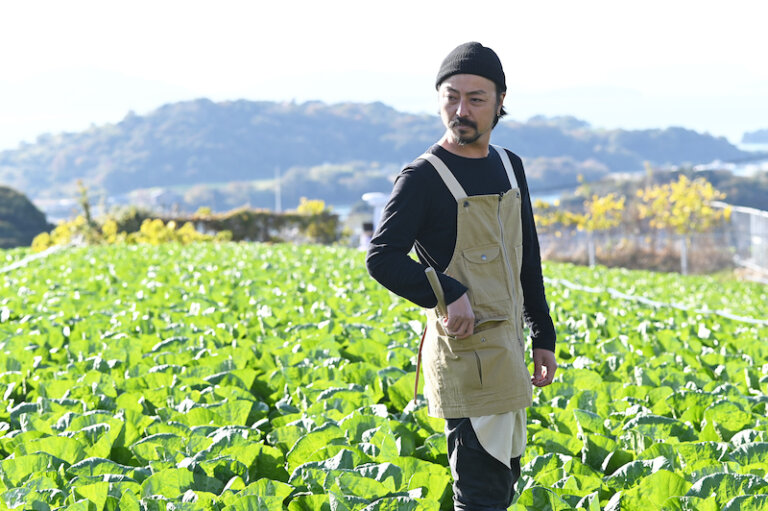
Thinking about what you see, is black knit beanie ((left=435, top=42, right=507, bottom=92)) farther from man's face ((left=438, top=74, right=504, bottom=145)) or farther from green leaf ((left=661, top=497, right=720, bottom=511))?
green leaf ((left=661, top=497, right=720, bottom=511))

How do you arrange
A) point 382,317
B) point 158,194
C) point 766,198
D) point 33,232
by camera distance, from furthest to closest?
point 766,198, point 33,232, point 158,194, point 382,317

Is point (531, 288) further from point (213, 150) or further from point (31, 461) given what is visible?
point (213, 150)

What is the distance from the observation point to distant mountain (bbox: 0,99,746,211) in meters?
170

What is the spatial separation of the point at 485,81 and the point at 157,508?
155 centimetres

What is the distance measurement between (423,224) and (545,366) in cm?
69

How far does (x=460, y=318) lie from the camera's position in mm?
2297

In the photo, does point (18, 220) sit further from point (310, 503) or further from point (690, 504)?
point (690, 504)

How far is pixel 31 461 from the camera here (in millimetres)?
2797

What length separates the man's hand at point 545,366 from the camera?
9.01ft

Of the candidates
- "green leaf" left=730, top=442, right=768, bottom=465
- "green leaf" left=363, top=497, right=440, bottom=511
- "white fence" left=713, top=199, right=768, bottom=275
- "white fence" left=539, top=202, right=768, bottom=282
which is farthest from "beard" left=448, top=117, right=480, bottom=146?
"white fence" left=539, top=202, right=768, bottom=282

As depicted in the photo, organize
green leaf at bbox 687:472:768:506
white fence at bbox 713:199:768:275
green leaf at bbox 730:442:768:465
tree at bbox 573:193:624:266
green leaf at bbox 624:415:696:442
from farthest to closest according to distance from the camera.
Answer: tree at bbox 573:193:624:266 → white fence at bbox 713:199:768:275 → green leaf at bbox 624:415:696:442 → green leaf at bbox 730:442:768:465 → green leaf at bbox 687:472:768:506

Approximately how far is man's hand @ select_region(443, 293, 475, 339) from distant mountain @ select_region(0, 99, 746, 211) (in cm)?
15870

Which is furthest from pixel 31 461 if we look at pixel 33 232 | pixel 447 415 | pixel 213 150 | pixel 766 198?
pixel 213 150

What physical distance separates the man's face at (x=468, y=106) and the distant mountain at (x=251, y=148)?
158525 mm
